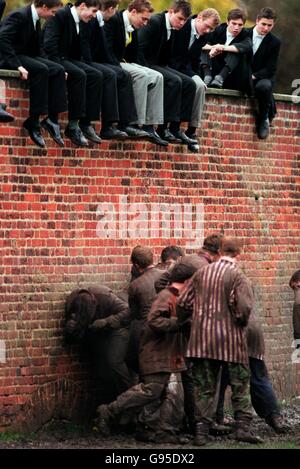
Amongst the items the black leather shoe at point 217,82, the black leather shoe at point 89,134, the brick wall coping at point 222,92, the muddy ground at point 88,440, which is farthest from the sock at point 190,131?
the muddy ground at point 88,440

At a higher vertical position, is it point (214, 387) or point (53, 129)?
point (53, 129)

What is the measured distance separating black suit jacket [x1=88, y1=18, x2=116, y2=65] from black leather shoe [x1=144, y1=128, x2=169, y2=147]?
888 mm

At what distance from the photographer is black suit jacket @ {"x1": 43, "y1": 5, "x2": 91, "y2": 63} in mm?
17938

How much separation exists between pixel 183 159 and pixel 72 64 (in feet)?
7.59

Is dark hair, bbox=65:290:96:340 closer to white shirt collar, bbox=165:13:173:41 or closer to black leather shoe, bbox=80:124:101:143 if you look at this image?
black leather shoe, bbox=80:124:101:143

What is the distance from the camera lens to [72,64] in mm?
18125

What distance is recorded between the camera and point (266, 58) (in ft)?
69.1

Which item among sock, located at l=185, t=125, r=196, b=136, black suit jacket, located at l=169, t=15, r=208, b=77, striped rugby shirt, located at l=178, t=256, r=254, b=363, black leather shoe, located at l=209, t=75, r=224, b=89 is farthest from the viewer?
black leather shoe, located at l=209, t=75, r=224, b=89

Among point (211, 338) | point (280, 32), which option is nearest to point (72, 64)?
point (211, 338)

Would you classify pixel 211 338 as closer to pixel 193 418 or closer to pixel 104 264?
pixel 193 418

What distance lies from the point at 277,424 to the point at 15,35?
4.94 metres

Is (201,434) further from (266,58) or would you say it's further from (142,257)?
(266,58)

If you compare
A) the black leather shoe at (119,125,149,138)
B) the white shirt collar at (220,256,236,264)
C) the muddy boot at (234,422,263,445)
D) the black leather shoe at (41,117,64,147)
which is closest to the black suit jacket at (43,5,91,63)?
the black leather shoe at (41,117,64,147)

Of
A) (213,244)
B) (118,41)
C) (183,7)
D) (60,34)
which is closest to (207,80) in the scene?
(183,7)
